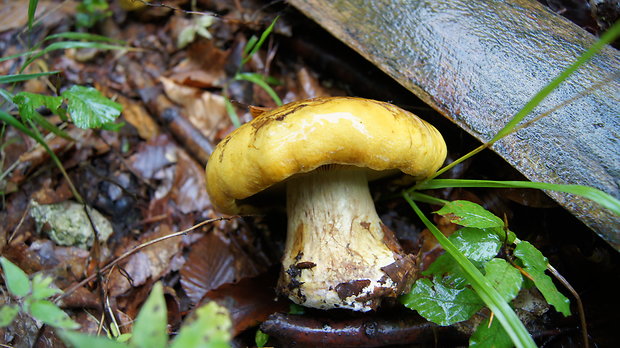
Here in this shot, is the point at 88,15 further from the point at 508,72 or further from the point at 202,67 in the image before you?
the point at 508,72

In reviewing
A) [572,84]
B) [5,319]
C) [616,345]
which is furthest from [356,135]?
[616,345]

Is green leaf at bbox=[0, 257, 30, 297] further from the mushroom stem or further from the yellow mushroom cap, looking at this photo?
the mushroom stem

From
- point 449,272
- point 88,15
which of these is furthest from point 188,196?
point 88,15

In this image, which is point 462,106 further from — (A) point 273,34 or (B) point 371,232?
(A) point 273,34

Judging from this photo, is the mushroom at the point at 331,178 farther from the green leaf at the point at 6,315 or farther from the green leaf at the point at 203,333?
the green leaf at the point at 6,315

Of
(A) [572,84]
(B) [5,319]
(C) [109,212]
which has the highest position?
(A) [572,84]
